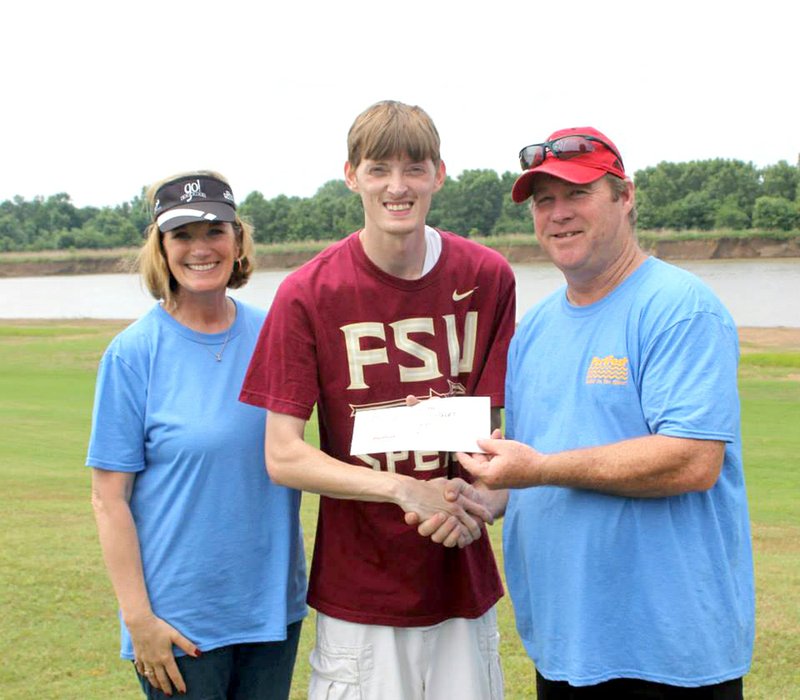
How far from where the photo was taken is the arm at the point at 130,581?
135 inches

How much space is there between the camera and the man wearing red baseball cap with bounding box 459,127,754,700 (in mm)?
2951

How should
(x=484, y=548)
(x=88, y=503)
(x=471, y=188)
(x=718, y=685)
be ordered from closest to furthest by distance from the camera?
(x=718, y=685), (x=484, y=548), (x=88, y=503), (x=471, y=188)

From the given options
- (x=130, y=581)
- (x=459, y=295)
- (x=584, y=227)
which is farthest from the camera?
(x=459, y=295)

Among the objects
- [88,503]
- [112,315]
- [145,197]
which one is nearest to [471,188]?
[112,315]

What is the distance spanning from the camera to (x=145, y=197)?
379cm

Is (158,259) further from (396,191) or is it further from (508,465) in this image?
(508,465)

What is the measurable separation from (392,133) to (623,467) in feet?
4.04

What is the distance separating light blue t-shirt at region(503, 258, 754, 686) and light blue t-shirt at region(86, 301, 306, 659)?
91 cm

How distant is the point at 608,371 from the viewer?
10.1ft

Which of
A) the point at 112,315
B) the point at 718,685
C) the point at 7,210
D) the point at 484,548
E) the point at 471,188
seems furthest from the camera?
the point at 7,210

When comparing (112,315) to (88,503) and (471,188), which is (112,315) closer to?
(471,188)

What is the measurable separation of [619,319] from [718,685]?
1050 mm

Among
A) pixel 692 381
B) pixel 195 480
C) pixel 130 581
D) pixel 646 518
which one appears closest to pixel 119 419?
pixel 195 480

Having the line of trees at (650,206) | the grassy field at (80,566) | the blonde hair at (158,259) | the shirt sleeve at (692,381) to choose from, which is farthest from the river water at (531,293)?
the shirt sleeve at (692,381)
